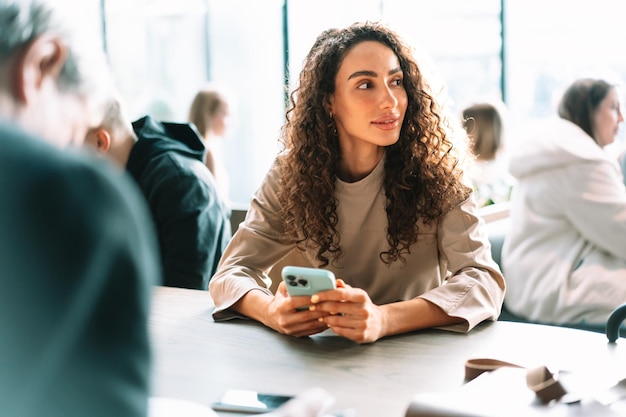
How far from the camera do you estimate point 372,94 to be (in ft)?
7.32

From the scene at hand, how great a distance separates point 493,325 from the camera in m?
1.89

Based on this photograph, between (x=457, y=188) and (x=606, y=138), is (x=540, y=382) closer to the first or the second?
(x=457, y=188)

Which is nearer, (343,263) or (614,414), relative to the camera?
(614,414)

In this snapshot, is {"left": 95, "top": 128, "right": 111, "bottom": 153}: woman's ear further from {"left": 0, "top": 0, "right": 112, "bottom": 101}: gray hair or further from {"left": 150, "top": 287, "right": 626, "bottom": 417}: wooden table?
{"left": 0, "top": 0, "right": 112, "bottom": 101}: gray hair

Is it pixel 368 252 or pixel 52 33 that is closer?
pixel 52 33

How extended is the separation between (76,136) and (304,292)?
1.01 metres

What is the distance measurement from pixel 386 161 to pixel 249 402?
1.03 metres

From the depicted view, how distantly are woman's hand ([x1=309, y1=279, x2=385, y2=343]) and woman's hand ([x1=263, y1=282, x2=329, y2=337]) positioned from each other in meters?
0.02

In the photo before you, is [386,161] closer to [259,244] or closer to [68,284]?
[259,244]

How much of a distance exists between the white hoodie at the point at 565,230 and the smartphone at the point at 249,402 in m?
2.37

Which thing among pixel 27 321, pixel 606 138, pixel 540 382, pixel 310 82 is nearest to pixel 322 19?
pixel 606 138

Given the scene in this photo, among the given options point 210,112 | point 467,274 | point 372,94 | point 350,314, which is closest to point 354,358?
point 350,314

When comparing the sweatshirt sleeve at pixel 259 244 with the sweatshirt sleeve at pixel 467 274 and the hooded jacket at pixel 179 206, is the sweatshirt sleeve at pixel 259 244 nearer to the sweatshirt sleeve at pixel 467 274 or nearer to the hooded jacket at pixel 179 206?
the sweatshirt sleeve at pixel 467 274

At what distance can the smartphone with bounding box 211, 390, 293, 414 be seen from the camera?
4.54 feet
